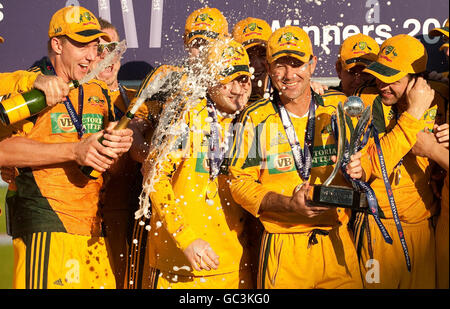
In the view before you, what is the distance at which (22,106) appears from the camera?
13.8ft

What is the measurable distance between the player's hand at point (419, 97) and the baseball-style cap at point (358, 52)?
106cm

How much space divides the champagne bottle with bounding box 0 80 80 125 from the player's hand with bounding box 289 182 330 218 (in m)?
1.79

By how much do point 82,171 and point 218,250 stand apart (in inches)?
43.3

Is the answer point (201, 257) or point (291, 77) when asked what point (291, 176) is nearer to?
point (291, 77)

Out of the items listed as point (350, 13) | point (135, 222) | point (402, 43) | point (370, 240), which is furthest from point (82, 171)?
point (350, 13)

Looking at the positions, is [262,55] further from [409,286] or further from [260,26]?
[409,286]

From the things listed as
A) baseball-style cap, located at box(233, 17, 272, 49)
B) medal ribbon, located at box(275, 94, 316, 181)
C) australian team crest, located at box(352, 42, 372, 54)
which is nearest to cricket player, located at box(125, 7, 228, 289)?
baseball-style cap, located at box(233, 17, 272, 49)

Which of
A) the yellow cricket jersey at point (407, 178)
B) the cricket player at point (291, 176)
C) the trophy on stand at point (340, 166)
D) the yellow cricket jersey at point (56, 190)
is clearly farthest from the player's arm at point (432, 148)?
the yellow cricket jersey at point (56, 190)

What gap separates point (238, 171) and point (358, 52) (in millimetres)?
1802

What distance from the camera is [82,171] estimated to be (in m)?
4.46

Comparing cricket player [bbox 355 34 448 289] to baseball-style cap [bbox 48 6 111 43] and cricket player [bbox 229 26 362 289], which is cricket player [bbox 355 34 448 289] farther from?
baseball-style cap [bbox 48 6 111 43]

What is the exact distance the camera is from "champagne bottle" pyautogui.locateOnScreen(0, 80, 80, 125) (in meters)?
4.16

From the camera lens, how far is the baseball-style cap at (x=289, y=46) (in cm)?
434

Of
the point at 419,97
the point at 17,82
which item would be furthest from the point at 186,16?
the point at 419,97
